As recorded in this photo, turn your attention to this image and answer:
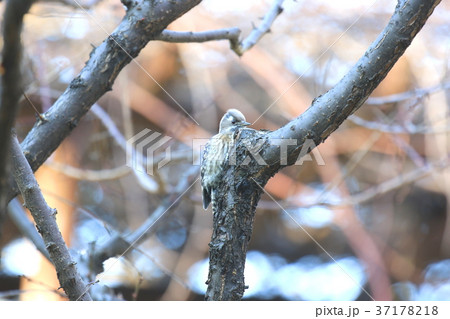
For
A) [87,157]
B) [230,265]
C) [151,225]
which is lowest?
[230,265]

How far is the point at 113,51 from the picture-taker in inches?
65.5

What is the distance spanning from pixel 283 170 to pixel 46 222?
5.97 feet

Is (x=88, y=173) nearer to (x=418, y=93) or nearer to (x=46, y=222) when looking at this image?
(x=46, y=222)

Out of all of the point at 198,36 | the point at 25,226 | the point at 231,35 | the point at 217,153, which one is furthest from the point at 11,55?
the point at 25,226

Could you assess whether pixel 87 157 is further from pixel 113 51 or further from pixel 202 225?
pixel 113 51

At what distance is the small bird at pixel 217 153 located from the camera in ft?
4.75

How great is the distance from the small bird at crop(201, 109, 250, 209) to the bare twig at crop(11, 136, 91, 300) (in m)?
0.46

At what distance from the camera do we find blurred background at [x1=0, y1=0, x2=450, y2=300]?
2490mm

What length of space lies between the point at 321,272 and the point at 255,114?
1073 millimetres

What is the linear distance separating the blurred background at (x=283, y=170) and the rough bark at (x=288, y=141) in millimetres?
1015

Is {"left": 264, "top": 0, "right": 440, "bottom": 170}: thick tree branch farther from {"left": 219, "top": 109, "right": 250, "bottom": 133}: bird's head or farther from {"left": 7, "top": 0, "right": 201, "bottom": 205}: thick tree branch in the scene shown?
{"left": 7, "top": 0, "right": 201, "bottom": 205}: thick tree branch

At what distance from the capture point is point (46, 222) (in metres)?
1.26

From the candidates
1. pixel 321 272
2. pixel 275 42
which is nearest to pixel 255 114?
pixel 275 42

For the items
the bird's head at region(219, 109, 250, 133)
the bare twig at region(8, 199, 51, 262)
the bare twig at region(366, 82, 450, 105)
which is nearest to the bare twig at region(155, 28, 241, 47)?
the bird's head at region(219, 109, 250, 133)
